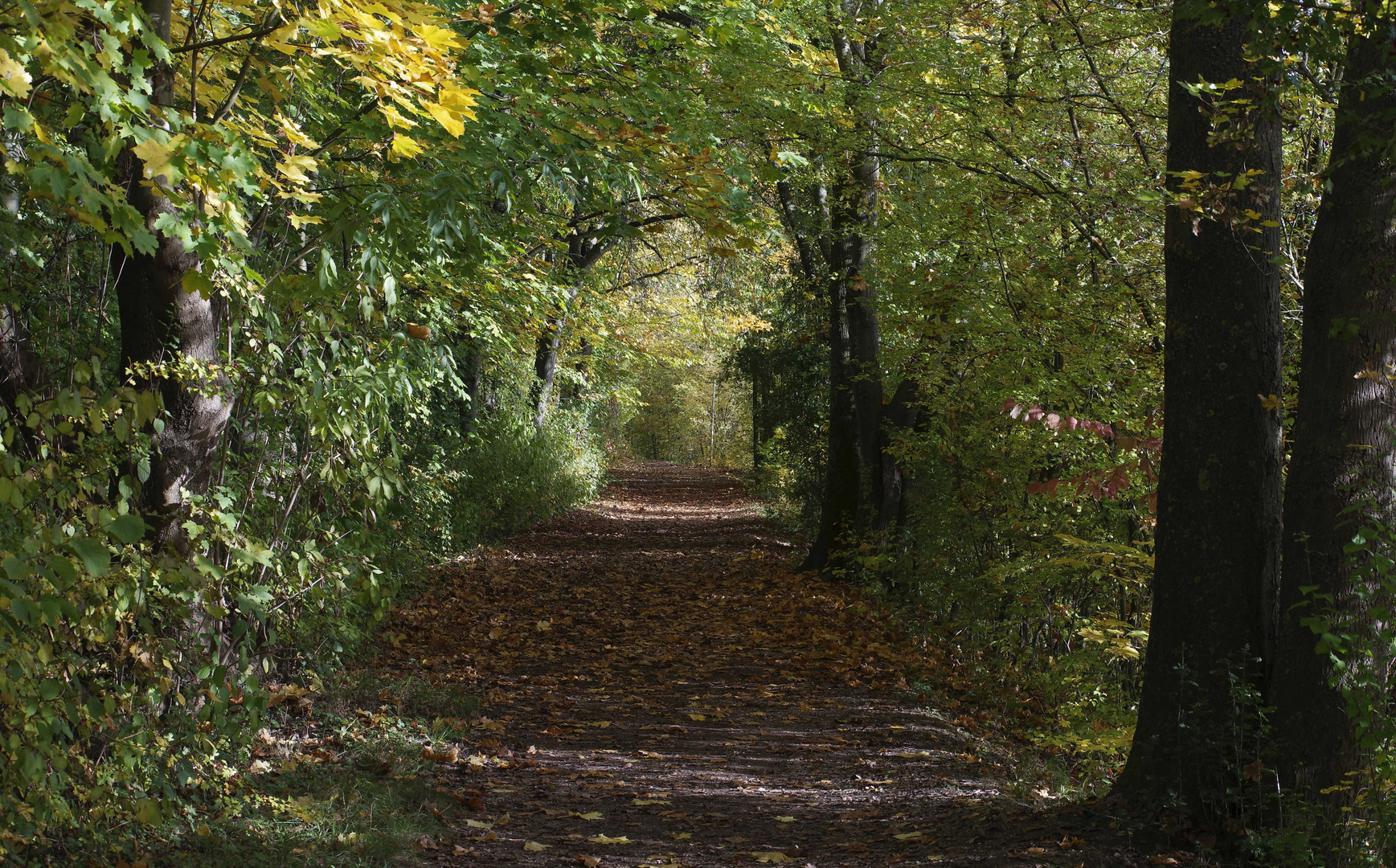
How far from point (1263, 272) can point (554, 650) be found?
6.98 metres

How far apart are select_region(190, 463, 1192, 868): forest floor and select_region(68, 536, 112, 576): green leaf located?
1.94 m

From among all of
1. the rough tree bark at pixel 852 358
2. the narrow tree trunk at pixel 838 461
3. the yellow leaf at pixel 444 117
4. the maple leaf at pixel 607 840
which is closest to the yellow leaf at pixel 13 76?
the yellow leaf at pixel 444 117

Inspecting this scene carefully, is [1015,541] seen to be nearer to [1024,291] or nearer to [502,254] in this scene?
[1024,291]

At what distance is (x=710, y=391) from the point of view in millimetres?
53344

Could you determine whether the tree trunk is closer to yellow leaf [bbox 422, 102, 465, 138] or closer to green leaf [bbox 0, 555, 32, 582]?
yellow leaf [bbox 422, 102, 465, 138]

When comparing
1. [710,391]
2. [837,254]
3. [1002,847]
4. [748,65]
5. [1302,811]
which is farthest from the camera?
[710,391]

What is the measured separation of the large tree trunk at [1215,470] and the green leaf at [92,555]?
446 centimetres

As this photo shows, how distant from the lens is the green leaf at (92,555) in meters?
2.81

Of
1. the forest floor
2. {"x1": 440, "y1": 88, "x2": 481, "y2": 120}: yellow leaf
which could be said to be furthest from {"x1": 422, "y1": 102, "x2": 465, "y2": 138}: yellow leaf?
the forest floor

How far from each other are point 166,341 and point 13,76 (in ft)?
6.68

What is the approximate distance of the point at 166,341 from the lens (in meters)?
4.55

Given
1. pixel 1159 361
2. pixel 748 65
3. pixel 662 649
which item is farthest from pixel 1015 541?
pixel 748 65

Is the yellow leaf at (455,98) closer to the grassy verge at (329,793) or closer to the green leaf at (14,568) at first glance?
the green leaf at (14,568)

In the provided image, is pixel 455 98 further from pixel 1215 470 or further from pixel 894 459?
pixel 894 459
